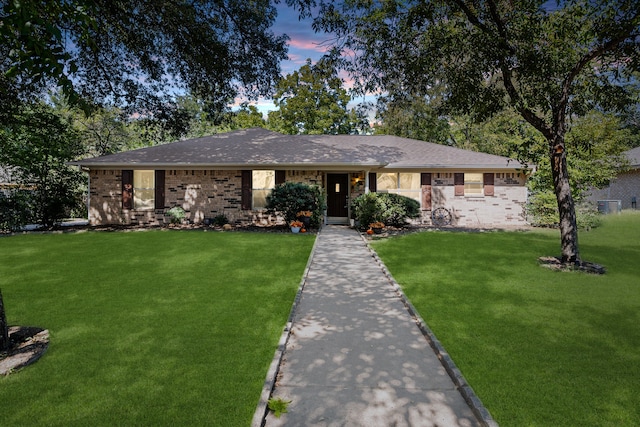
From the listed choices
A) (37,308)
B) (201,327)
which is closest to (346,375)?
(201,327)

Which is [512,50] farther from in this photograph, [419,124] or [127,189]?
[419,124]

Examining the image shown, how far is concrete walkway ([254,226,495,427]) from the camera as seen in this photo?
303 centimetres

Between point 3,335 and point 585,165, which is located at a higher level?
point 585,165

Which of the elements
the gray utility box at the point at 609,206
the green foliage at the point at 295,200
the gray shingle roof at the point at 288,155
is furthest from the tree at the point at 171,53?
the gray utility box at the point at 609,206

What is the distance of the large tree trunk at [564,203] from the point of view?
8.84 meters

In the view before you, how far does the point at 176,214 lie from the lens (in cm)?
1570

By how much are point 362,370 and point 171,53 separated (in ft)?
32.2

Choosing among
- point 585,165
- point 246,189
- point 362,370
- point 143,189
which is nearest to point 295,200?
point 246,189

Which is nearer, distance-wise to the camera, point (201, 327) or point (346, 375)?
point (346, 375)

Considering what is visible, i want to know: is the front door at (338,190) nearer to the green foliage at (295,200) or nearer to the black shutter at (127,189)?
the green foliage at (295,200)

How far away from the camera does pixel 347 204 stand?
16719mm

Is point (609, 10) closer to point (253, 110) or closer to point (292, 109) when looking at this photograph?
point (292, 109)

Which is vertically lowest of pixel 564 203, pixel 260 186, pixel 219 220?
pixel 219 220

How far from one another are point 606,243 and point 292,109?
2509 cm
